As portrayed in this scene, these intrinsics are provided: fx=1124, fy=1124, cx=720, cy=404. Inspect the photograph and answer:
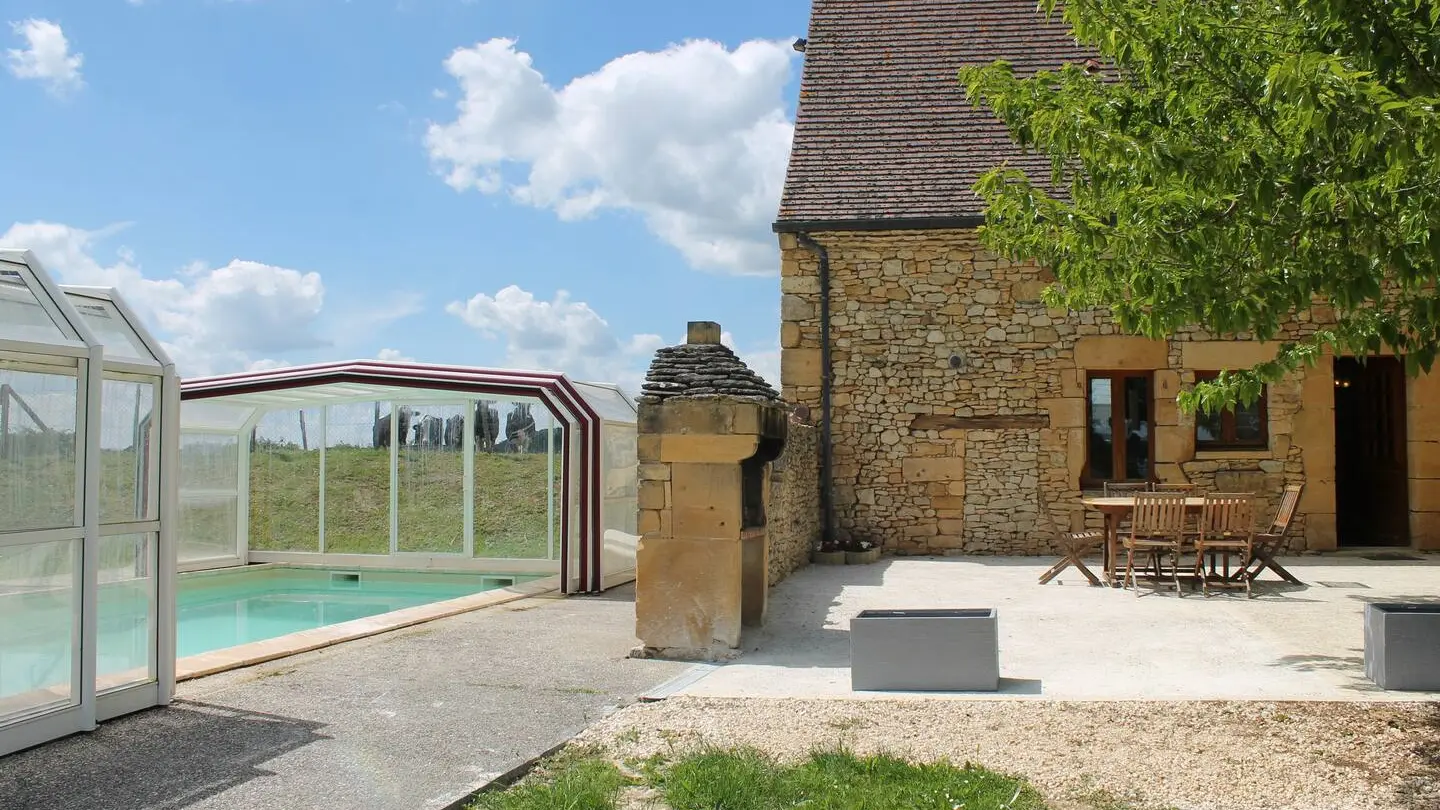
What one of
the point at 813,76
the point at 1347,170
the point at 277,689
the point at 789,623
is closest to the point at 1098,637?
the point at 789,623

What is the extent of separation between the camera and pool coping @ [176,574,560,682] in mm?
6711

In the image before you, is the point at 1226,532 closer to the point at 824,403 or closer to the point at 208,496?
the point at 824,403

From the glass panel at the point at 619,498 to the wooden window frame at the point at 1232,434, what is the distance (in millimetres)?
6540

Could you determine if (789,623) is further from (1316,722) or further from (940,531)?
(940,531)

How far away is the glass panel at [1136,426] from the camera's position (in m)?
13.2

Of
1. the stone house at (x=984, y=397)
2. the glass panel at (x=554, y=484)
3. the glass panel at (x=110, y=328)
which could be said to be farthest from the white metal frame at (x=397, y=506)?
the glass panel at (x=110, y=328)

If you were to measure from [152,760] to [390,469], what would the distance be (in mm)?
8133

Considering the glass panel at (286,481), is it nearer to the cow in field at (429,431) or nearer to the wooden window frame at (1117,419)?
the cow in field at (429,431)

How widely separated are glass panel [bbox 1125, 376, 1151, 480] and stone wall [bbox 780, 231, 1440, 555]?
324 millimetres

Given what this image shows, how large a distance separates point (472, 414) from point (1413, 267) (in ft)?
31.1

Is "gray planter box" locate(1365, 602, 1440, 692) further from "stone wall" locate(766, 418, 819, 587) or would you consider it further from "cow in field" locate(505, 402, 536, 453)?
"cow in field" locate(505, 402, 536, 453)

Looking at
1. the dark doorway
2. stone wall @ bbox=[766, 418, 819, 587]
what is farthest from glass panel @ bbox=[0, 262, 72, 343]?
the dark doorway

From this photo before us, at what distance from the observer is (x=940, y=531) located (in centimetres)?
1299

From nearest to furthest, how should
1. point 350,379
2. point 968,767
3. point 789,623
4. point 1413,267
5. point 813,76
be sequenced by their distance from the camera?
point 968,767 < point 1413,267 < point 789,623 < point 350,379 < point 813,76
